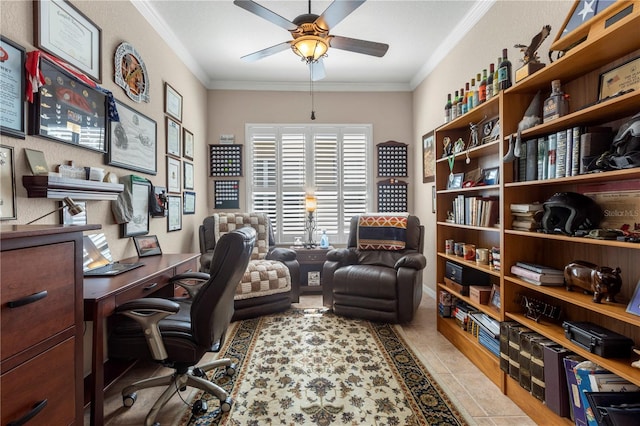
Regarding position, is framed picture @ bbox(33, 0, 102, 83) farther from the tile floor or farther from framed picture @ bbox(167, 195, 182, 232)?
the tile floor

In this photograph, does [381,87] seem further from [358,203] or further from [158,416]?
[158,416]

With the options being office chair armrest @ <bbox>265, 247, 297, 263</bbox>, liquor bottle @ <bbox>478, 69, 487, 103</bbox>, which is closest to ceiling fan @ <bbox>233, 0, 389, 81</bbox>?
liquor bottle @ <bbox>478, 69, 487, 103</bbox>

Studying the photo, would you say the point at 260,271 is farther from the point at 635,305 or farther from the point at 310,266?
the point at 635,305

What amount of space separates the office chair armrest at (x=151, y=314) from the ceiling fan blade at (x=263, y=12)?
191cm

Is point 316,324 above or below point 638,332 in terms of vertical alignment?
below

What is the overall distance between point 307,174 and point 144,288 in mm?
3071

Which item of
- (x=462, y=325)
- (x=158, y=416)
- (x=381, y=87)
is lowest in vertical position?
(x=158, y=416)

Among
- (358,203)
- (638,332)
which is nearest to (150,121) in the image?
(358,203)

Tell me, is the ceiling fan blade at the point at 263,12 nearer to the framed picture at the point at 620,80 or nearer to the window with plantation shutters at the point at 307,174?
the framed picture at the point at 620,80

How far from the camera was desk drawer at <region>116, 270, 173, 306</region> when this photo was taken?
158cm

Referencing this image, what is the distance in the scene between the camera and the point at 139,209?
2.60m

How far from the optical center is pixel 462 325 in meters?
2.60

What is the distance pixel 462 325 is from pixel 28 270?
2787 mm

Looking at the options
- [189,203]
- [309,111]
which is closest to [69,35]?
[189,203]
